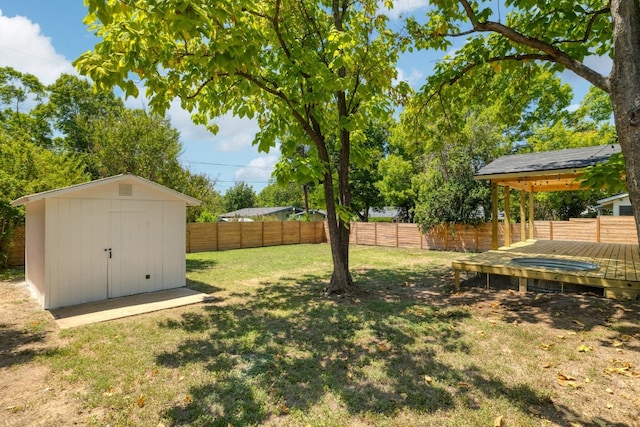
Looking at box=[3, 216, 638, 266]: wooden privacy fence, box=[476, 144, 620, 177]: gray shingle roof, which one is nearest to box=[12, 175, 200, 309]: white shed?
box=[3, 216, 638, 266]: wooden privacy fence

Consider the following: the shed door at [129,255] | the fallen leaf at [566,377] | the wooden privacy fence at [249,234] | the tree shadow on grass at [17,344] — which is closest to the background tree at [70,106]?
the wooden privacy fence at [249,234]

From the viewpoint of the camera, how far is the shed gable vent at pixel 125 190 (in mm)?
7473

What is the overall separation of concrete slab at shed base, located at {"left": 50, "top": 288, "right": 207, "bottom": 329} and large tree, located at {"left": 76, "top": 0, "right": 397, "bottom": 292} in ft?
11.2

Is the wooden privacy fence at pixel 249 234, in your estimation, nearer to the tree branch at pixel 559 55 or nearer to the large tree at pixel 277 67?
the large tree at pixel 277 67

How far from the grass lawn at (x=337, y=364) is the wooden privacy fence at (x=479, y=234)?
946 cm

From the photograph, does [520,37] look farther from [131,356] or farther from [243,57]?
[131,356]

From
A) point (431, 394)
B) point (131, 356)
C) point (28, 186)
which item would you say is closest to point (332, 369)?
point (431, 394)

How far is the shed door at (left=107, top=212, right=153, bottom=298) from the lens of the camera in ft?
24.3

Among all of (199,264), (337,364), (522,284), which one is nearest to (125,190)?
(199,264)

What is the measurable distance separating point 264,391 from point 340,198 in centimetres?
498

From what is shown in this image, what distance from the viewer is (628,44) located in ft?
6.66

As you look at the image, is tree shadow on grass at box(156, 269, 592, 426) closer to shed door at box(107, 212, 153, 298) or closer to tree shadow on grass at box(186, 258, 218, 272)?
shed door at box(107, 212, 153, 298)

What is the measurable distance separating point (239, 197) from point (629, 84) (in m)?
59.6

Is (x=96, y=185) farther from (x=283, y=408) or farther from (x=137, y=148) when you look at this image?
(x=137, y=148)
